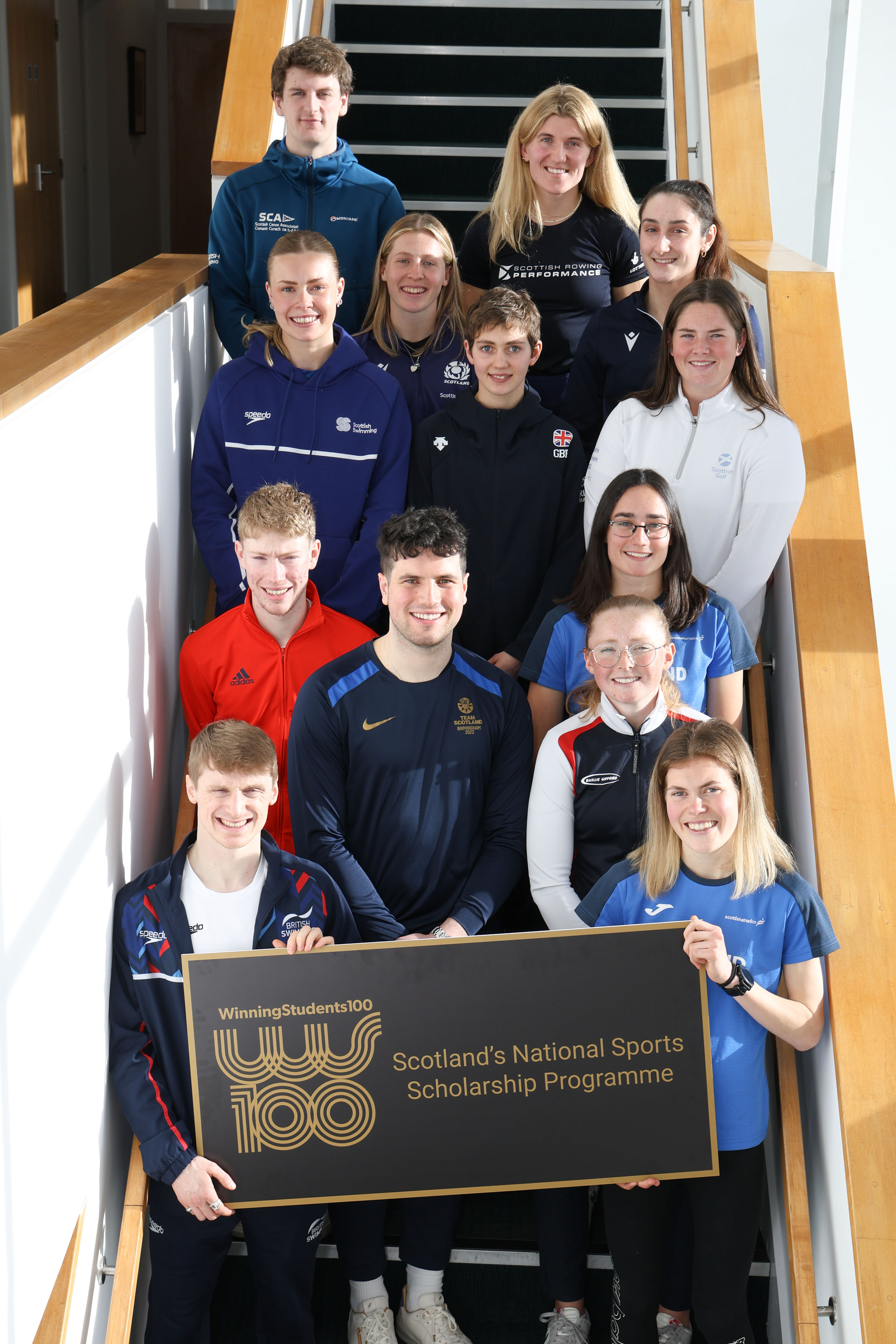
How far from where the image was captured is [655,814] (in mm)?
2236

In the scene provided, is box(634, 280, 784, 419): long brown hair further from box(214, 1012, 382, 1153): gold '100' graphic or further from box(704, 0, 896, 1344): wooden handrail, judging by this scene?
box(214, 1012, 382, 1153): gold '100' graphic

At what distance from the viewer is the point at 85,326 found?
2.23 m

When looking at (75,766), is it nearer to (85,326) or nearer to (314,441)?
(85,326)

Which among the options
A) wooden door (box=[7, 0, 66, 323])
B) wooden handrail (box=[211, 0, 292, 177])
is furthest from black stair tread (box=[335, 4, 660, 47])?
wooden door (box=[7, 0, 66, 323])

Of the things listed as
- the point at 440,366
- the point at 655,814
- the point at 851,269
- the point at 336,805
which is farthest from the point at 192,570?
the point at 851,269

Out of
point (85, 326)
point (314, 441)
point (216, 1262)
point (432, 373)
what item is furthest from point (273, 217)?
point (216, 1262)

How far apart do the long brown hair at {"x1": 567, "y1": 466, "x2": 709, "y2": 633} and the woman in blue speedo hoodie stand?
584 mm

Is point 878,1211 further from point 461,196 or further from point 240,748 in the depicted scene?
point 461,196

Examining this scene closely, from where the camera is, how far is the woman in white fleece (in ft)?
9.01

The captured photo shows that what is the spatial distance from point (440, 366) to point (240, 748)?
4.45ft

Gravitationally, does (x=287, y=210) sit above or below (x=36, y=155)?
below

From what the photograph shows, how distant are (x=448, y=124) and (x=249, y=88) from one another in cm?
103

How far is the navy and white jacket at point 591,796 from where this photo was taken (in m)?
2.39

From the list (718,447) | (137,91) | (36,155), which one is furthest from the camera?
(137,91)
